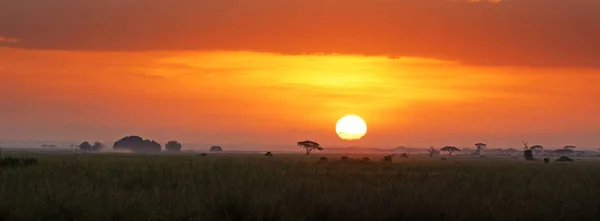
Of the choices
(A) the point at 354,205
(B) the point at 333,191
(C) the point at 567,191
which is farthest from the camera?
(C) the point at 567,191

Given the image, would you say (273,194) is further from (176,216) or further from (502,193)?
(502,193)

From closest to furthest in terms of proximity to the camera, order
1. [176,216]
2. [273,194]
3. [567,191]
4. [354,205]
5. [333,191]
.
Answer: [176,216] → [354,205] → [273,194] → [333,191] → [567,191]

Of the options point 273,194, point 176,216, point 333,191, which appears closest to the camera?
point 176,216

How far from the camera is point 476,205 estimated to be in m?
18.0

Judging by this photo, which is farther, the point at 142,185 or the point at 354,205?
the point at 142,185

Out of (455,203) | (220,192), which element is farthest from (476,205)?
(220,192)

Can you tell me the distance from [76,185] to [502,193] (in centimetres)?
1204

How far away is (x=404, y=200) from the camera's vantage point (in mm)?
18438

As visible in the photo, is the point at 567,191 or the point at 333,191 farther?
the point at 567,191

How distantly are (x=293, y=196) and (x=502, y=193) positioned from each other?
6.57 m

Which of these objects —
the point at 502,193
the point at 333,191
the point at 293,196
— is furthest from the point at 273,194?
the point at 502,193

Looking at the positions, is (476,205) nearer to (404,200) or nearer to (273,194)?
(404,200)

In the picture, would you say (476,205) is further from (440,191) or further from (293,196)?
(293,196)

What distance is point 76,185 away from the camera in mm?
20594
